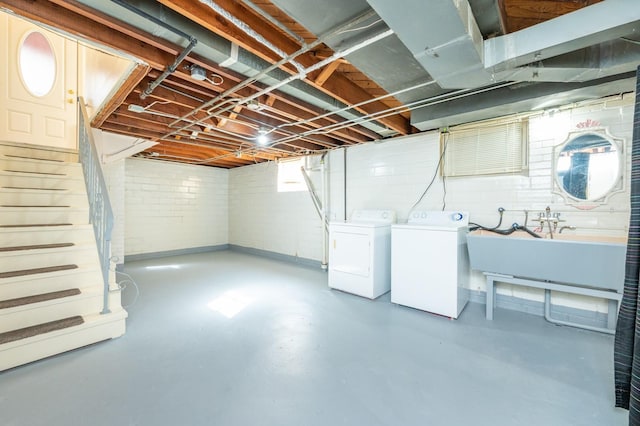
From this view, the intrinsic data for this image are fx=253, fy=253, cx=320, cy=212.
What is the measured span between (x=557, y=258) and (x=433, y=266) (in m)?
1.08

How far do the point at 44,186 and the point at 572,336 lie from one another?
19.6ft

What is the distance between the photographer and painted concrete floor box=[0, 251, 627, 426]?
1507 mm

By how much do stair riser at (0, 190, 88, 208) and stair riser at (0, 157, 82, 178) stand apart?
0.37 metres

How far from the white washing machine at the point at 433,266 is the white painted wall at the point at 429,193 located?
15.3 inches

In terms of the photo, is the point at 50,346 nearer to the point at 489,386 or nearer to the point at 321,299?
the point at 321,299

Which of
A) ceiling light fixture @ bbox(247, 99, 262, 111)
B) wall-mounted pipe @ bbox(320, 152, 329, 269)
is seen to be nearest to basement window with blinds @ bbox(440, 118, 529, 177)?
wall-mounted pipe @ bbox(320, 152, 329, 269)

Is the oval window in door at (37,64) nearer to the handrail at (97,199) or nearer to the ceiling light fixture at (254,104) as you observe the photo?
the handrail at (97,199)

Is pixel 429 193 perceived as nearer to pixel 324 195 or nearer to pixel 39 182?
pixel 324 195

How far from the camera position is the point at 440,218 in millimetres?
3412

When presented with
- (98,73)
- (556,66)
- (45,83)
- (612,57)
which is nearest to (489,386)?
(556,66)

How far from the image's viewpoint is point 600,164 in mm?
2547

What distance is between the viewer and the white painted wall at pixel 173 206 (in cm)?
572

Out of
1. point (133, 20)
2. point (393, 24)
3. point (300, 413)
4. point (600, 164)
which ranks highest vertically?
point (133, 20)

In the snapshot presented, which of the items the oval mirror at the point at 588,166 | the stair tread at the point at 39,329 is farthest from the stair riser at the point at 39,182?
the oval mirror at the point at 588,166
